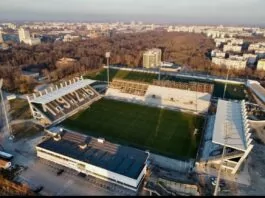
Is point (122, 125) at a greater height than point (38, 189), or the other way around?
point (122, 125)

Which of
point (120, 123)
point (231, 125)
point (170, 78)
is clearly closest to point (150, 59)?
point (170, 78)

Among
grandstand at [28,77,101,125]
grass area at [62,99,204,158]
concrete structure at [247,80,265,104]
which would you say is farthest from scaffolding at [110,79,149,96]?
concrete structure at [247,80,265,104]

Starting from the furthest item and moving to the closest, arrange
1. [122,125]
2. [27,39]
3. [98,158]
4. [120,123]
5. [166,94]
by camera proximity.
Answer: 1. [27,39]
2. [166,94]
3. [120,123]
4. [122,125]
5. [98,158]

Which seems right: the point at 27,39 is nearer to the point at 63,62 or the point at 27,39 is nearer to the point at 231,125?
the point at 63,62

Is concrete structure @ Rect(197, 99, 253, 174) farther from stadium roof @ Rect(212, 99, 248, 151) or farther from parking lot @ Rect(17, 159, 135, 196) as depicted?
parking lot @ Rect(17, 159, 135, 196)

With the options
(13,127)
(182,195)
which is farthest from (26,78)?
(182,195)
